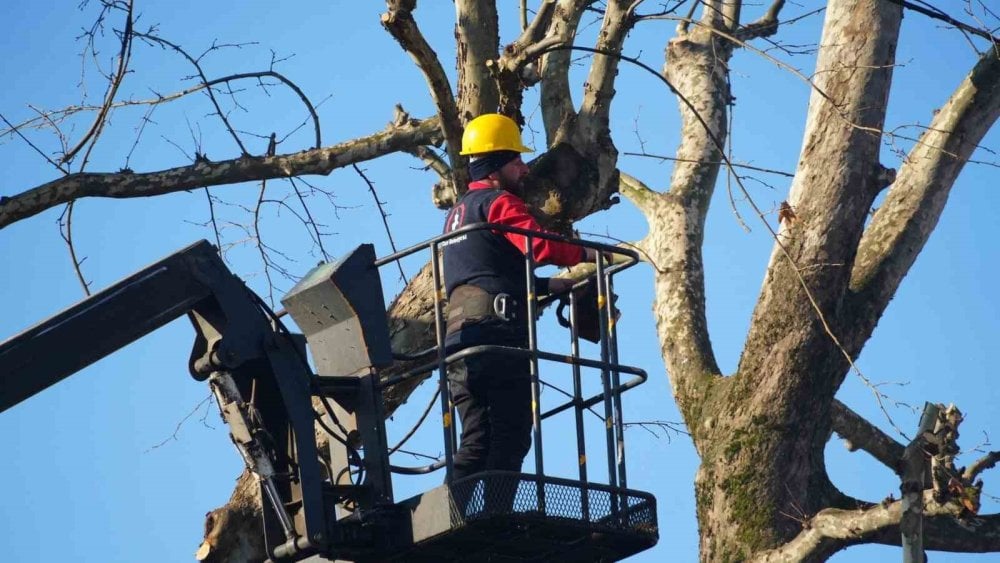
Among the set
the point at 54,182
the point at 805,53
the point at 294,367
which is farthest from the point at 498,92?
the point at 294,367

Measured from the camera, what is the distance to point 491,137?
8.83 m

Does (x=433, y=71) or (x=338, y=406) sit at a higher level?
(x=433, y=71)

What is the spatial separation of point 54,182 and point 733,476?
4400mm

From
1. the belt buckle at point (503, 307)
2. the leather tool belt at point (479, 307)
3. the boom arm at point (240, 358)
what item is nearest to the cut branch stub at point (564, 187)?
the leather tool belt at point (479, 307)

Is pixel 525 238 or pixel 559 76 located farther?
pixel 559 76

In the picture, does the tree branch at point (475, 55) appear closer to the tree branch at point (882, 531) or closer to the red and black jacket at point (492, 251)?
the red and black jacket at point (492, 251)

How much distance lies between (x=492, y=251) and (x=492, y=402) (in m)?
0.75

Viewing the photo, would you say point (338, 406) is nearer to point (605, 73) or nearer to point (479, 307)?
point (479, 307)

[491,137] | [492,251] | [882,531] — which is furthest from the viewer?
[882,531]

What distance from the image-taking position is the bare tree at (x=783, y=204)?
32.1 feet

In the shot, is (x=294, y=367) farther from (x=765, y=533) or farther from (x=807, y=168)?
(x=807, y=168)

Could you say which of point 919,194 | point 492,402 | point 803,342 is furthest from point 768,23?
point 492,402

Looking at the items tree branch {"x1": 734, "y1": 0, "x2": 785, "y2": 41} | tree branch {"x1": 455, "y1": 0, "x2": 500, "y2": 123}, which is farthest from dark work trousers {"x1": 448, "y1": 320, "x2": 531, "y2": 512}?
tree branch {"x1": 734, "y1": 0, "x2": 785, "y2": 41}

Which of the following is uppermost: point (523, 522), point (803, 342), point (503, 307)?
point (803, 342)
